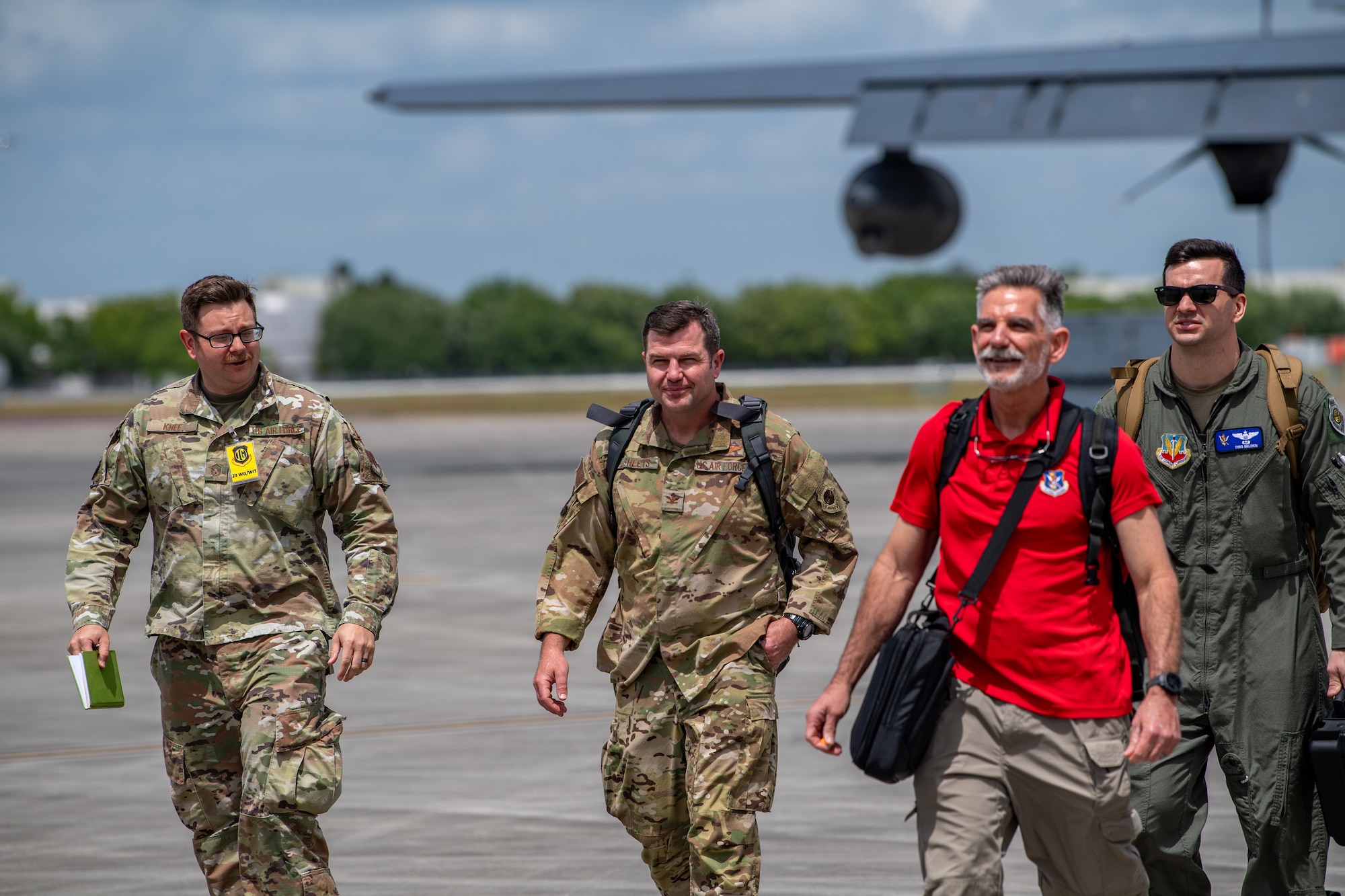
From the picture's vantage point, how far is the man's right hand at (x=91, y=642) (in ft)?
16.0

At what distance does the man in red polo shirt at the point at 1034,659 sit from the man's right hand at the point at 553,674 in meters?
0.98

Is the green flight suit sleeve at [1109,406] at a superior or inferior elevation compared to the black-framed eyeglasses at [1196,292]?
inferior

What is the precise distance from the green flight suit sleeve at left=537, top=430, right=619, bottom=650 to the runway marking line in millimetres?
3705

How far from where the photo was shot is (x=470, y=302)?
15912cm

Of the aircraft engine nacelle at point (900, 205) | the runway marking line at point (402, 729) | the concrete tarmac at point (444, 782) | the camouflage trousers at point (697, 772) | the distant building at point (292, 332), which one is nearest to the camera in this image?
the camouflage trousers at point (697, 772)

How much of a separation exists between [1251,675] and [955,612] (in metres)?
→ 1.24

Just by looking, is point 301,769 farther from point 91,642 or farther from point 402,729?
point 402,729

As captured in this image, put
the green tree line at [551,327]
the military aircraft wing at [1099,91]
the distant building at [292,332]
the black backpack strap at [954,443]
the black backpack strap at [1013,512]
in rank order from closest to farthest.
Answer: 1. the black backpack strap at [1013,512]
2. the black backpack strap at [954,443]
3. the military aircraft wing at [1099,91]
4. the distant building at [292,332]
5. the green tree line at [551,327]

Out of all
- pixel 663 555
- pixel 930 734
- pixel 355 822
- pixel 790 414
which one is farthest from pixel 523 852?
pixel 790 414

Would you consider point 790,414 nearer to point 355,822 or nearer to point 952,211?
point 952,211

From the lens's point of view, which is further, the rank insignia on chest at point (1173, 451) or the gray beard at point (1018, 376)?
the rank insignia on chest at point (1173, 451)

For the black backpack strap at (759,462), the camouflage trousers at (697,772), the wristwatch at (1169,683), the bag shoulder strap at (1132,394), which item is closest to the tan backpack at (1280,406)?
the bag shoulder strap at (1132,394)

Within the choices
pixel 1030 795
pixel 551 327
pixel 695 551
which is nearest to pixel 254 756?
pixel 695 551

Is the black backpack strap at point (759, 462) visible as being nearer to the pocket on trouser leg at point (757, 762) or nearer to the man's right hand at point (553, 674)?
the pocket on trouser leg at point (757, 762)
